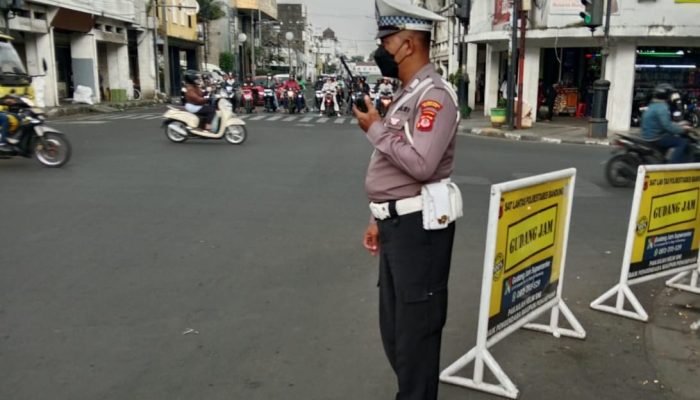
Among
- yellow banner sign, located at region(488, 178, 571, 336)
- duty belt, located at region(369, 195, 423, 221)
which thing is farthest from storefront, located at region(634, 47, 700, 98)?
duty belt, located at region(369, 195, 423, 221)

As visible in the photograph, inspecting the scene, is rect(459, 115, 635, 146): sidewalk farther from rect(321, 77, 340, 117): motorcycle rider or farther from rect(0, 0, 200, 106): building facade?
rect(0, 0, 200, 106): building facade

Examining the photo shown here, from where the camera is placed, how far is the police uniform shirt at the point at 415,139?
2.49 metres

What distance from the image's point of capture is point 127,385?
11.1 feet

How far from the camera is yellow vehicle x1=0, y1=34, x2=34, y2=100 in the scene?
474 inches

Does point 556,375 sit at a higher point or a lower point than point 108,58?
lower

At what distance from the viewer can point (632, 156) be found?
9.68m

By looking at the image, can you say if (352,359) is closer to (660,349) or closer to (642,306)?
(660,349)

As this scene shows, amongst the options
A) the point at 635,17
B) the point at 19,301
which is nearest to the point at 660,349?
the point at 19,301

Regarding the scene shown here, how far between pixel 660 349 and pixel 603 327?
42 centimetres

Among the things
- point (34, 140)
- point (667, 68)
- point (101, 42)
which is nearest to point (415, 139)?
point (34, 140)

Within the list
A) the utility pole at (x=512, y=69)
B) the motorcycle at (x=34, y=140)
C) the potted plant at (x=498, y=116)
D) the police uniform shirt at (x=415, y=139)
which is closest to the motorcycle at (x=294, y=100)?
the potted plant at (x=498, y=116)

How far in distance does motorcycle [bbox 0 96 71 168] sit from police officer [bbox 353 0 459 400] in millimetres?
9239

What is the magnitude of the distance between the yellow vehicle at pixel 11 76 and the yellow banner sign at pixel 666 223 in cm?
1140

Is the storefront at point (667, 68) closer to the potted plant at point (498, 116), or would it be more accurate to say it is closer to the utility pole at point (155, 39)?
the potted plant at point (498, 116)
